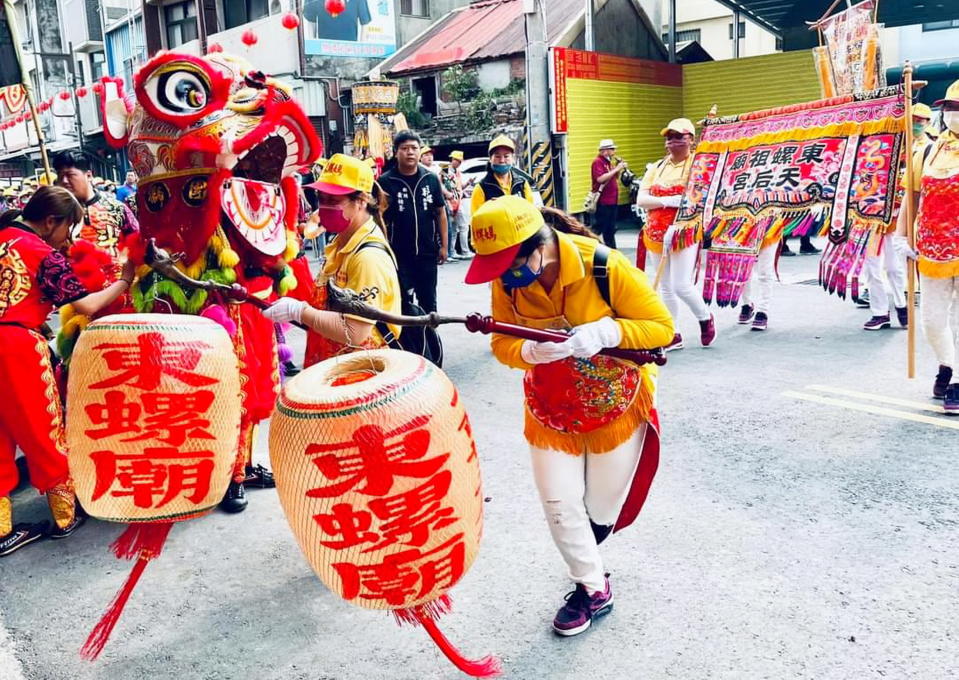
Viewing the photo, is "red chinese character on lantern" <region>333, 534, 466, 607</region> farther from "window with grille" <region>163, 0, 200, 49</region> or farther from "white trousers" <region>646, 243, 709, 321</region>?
"window with grille" <region>163, 0, 200, 49</region>

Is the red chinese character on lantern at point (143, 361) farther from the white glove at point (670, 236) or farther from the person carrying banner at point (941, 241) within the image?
the white glove at point (670, 236)

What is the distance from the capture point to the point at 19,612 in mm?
3359

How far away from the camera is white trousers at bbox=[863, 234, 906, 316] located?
23.1 feet

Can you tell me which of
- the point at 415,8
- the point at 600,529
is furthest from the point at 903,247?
the point at 415,8

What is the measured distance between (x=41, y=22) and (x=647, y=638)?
32.8 meters

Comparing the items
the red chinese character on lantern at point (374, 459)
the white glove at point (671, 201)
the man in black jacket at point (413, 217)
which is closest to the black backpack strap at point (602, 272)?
the red chinese character on lantern at point (374, 459)

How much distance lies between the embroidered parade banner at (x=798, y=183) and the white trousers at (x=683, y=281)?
4.5 inches

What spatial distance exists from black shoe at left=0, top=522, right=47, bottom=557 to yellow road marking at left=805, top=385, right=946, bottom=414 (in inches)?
188

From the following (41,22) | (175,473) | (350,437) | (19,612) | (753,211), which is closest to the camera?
(350,437)

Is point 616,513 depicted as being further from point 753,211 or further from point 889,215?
point 753,211

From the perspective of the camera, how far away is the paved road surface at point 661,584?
2820mm

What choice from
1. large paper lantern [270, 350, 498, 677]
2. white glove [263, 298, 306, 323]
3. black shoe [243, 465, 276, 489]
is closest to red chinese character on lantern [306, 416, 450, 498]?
large paper lantern [270, 350, 498, 677]

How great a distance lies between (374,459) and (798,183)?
4.81 m

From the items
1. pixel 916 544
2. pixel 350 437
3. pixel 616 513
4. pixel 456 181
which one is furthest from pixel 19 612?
pixel 456 181
